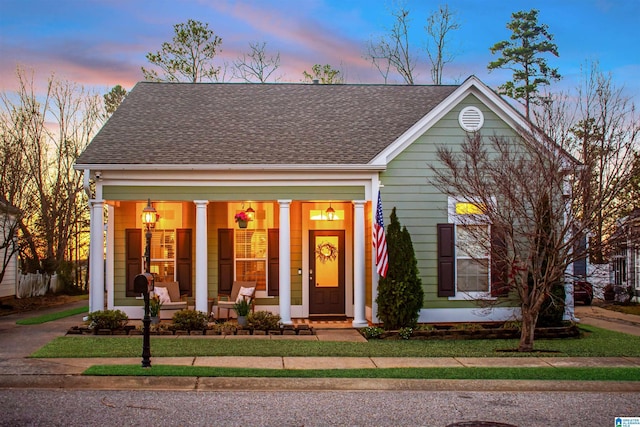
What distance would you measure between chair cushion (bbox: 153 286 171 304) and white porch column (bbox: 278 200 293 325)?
9.64 feet

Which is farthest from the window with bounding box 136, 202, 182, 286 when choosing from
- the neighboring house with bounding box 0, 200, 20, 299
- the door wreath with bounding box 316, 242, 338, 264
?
the neighboring house with bounding box 0, 200, 20, 299

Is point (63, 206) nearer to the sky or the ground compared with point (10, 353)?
nearer to the sky

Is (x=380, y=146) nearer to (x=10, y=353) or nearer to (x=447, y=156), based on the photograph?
(x=447, y=156)

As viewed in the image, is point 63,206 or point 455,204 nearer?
point 455,204

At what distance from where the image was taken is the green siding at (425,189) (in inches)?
626

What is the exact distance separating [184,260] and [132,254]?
1297 millimetres

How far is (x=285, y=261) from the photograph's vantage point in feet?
51.6

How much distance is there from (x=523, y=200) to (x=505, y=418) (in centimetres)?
546

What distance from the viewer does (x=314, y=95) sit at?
20.1 m

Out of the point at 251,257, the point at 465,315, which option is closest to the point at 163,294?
the point at 251,257

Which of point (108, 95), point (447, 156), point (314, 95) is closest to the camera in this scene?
point (447, 156)

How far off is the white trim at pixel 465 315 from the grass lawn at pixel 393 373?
5119 mm

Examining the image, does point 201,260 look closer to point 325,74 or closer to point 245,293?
point 245,293

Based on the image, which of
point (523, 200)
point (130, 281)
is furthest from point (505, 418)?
point (130, 281)
